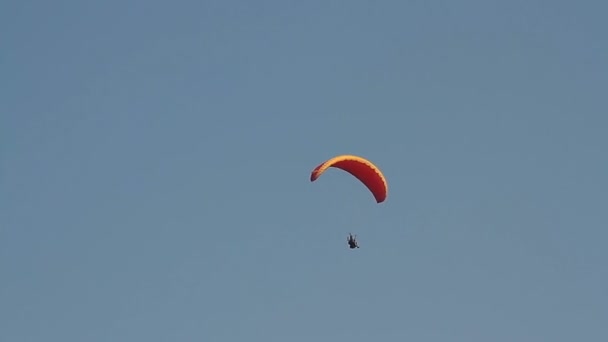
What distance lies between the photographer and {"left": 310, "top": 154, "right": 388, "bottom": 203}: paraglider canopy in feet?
537

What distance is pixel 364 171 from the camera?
166250 millimetres

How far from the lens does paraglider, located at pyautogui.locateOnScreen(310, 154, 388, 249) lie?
163750 millimetres

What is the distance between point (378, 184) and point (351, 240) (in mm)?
4729

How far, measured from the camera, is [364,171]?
545ft

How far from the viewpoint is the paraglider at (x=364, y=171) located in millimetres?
163750

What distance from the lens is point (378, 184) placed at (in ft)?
547

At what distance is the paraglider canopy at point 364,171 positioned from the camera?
164 m

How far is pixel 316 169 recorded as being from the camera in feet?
536

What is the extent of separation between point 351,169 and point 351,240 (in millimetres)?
5624

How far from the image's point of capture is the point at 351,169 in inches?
6540

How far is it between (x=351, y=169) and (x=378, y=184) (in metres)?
1.91

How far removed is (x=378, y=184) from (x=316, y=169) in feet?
16.5
